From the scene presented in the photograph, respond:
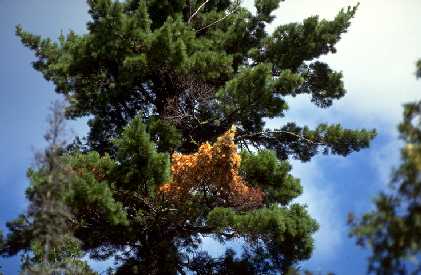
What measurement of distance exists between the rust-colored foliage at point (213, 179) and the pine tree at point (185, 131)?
0.10 feet

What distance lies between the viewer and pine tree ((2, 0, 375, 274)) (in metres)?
14.3

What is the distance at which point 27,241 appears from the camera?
1502 centimetres

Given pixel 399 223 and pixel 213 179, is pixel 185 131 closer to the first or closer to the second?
pixel 213 179

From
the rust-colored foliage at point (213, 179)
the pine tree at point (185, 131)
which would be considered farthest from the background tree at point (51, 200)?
the rust-colored foliage at point (213, 179)

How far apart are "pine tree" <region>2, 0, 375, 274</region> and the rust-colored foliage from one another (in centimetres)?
3

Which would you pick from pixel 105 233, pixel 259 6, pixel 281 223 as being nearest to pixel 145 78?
pixel 259 6

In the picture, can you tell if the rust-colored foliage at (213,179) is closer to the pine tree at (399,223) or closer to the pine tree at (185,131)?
the pine tree at (185,131)

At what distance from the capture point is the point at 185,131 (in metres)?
Answer: 18.2

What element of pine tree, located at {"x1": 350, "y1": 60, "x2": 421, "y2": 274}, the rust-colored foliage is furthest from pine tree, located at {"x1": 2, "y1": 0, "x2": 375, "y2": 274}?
pine tree, located at {"x1": 350, "y1": 60, "x2": 421, "y2": 274}

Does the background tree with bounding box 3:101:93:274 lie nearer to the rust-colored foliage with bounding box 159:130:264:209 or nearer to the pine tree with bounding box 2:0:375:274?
the pine tree with bounding box 2:0:375:274

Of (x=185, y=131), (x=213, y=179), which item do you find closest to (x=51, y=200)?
(x=213, y=179)

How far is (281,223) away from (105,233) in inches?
191

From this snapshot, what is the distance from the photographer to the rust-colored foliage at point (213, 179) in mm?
14453

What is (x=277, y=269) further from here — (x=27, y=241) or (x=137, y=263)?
(x=27, y=241)
